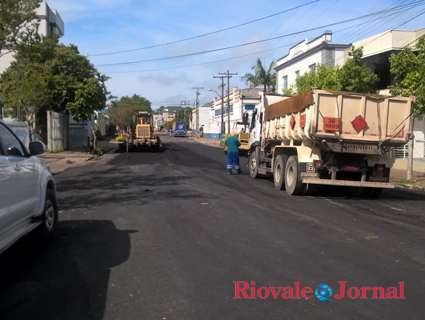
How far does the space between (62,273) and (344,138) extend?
→ 7228mm

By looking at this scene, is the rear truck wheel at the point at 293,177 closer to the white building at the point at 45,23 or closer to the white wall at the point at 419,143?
the white wall at the point at 419,143

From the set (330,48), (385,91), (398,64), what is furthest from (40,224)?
(330,48)

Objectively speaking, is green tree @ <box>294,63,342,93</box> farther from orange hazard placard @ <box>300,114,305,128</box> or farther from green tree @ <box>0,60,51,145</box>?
green tree @ <box>0,60,51,145</box>

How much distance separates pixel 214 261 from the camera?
520 centimetres

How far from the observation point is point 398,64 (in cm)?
1295

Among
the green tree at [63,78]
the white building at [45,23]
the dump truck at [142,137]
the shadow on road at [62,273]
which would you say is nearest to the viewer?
the shadow on road at [62,273]

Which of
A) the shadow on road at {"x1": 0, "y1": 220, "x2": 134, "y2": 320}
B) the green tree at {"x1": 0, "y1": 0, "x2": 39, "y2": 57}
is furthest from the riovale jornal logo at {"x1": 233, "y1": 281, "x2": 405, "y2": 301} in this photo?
the green tree at {"x1": 0, "y1": 0, "x2": 39, "y2": 57}

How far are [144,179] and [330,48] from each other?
2108cm

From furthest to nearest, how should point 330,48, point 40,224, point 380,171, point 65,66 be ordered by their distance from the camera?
point 330,48
point 65,66
point 380,171
point 40,224

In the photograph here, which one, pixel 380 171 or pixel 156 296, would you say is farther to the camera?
pixel 380 171

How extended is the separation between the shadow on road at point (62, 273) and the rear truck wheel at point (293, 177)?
5.37 m

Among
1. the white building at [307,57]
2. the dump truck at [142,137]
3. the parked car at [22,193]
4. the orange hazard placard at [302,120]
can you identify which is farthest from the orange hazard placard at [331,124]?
the dump truck at [142,137]

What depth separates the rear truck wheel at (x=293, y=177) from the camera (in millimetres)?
10492

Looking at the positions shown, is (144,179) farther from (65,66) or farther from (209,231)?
(65,66)
